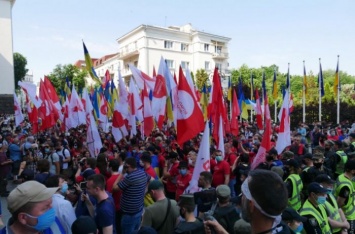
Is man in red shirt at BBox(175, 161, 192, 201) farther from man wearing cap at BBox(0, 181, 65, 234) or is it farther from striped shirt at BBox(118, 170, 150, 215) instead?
man wearing cap at BBox(0, 181, 65, 234)

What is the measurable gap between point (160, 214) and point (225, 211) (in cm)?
82

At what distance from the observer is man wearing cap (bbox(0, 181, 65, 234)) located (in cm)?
246

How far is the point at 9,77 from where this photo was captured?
45.2 metres

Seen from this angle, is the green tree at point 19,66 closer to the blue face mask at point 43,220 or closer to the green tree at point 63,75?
the green tree at point 63,75

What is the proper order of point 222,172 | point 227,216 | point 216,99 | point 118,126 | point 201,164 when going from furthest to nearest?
point 118,126 < point 216,99 < point 222,172 < point 201,164 < point 227,216

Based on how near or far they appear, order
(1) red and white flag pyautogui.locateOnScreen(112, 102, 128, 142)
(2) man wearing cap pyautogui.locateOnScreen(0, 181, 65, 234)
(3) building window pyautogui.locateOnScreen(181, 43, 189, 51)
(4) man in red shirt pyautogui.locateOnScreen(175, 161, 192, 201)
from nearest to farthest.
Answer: (2) man wearing cap pyautogui.locateOnScreen(0, 181, 65, 234) → (4) man in red shirt pyautogui.locateOnScreen(175, 161, 192, 201) → (1) red and white flag pyautogui.locateOnScreen(112, 102, 128, 142) → (3) building window pyautogui.locateOnScreen(181, 43, 189, 51)

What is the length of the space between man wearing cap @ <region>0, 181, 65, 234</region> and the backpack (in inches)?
79.2

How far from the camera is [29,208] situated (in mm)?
2494

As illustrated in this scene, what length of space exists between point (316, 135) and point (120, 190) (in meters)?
12.4

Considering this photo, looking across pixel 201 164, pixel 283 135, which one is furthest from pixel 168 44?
pixel 201 164

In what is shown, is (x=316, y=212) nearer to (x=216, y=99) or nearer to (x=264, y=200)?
(x=264, y=200)

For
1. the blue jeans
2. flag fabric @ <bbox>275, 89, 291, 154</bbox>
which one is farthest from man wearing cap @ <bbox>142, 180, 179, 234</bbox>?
flag fabric @ <bbox>275, 89, 291, 154</bbox>

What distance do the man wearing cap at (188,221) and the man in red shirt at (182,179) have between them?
266cm

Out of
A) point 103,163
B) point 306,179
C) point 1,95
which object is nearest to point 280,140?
point 306,179
